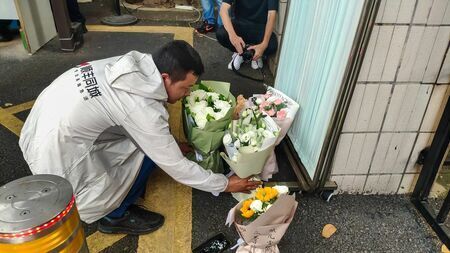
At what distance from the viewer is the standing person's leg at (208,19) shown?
5863 mm

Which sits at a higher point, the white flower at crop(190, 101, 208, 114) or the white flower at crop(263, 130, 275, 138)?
the white flower at crop(190, 101, 208, 114)

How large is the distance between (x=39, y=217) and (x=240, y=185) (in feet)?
4.65

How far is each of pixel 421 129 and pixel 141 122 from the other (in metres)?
1.83

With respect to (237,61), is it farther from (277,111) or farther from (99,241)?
(99,241)

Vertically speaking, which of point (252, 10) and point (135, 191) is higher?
point (252, 10)

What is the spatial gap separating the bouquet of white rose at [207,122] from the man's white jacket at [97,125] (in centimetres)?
35

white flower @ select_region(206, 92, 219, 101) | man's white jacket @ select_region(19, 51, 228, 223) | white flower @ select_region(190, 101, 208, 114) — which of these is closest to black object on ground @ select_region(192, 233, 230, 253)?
man's white jacket @ select_region(19, 51, 228, 223)

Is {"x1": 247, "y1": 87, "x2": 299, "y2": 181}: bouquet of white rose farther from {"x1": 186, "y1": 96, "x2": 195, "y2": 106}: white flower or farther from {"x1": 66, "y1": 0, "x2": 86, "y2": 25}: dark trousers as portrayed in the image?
{"x1": 66, "y1": 0, "x2": 86, "y2": 25}: dark trousers

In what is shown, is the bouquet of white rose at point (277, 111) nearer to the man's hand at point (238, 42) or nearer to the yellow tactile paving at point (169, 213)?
the yellow tactile paving at point (169, 213)

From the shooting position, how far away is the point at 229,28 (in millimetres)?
4164

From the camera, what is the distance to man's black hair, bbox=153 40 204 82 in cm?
204

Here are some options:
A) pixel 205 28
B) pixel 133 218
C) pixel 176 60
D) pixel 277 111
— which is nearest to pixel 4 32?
pixel 205 28

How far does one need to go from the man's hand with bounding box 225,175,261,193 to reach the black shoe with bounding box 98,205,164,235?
524mm

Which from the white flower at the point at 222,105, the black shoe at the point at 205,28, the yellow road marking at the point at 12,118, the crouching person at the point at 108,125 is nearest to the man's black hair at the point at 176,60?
the crouching person at the point at 108,125
